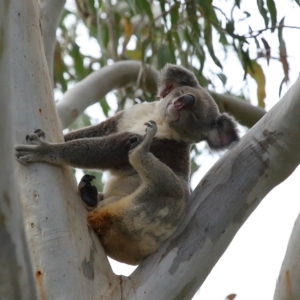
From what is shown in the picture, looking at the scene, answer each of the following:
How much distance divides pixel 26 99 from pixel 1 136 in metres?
0.84

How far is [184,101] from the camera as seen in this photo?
3.00 meters

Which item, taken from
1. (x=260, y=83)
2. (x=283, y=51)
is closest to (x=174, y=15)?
(x=260, y=83)

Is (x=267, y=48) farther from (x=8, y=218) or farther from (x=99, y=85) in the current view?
(x=8, y=218)

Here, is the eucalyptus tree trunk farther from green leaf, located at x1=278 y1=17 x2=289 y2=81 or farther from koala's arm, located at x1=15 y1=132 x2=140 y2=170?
green leaf, located at x1=278 y1=17 x2=289 y2=81

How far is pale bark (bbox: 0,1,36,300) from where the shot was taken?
1151mm

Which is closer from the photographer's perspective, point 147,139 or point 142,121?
point 147,139

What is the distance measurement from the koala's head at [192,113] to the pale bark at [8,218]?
1749mm

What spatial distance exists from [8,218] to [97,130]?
5.78ft

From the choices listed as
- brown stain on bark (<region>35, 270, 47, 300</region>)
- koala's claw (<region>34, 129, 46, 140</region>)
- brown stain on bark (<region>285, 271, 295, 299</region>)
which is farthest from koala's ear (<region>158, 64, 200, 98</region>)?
brown stain on bark (<region>35, 270, 47, 300</region>)

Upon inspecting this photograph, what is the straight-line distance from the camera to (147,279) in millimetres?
1954

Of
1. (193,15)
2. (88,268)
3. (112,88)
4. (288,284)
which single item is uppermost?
(193,15)

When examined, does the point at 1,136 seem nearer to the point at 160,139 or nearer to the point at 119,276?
the point at 119,276

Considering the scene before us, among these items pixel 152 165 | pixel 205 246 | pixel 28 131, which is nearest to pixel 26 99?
pixel 28 131

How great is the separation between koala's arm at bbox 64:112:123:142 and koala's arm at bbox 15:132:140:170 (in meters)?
0.28
